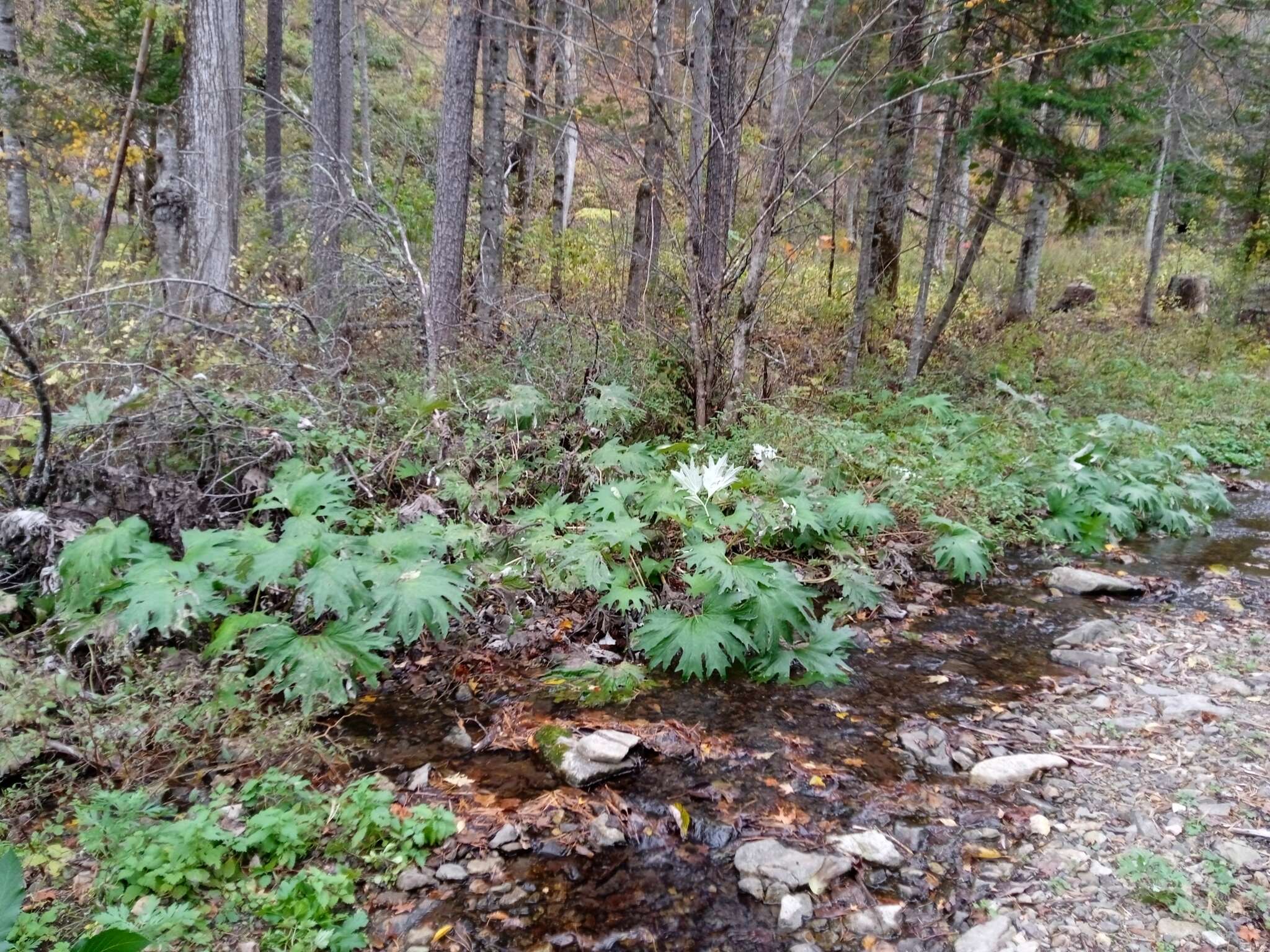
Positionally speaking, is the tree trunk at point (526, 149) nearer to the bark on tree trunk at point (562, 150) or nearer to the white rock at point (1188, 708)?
the bark on tree trunk at point (562, 150)

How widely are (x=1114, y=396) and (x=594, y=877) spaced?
431 inches

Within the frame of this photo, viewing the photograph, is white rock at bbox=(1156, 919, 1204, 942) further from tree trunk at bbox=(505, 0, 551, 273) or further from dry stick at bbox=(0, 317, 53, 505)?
tree trunk at bbox=(505, 0, 551, 273)

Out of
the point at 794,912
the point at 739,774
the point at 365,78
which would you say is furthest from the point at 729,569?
the point at 365,78

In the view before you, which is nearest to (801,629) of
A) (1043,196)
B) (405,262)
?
(405,262)

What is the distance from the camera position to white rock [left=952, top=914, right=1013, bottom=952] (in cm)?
231

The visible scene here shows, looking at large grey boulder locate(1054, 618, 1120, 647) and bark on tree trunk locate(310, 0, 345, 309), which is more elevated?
bark on tree trunk locate(310, 0, 345, 309)

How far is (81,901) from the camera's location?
7.70 ft

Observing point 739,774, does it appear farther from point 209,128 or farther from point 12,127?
point 12,127

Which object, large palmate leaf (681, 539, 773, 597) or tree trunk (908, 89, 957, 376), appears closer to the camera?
large palmate leaf (681, 539, 773, 597)

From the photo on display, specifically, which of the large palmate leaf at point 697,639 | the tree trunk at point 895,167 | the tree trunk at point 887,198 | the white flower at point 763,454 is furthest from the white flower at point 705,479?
the tree trunk at point 887,198

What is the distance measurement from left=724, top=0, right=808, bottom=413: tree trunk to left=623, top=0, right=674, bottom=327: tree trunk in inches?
32.6

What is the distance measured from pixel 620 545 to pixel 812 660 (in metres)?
1.30

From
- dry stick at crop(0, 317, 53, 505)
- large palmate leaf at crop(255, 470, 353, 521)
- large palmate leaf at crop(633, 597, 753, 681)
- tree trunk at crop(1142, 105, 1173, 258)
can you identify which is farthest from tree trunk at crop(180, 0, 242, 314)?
tree trunk at crop(1142, 105, 1173, 258)

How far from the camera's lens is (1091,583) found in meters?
5.32
